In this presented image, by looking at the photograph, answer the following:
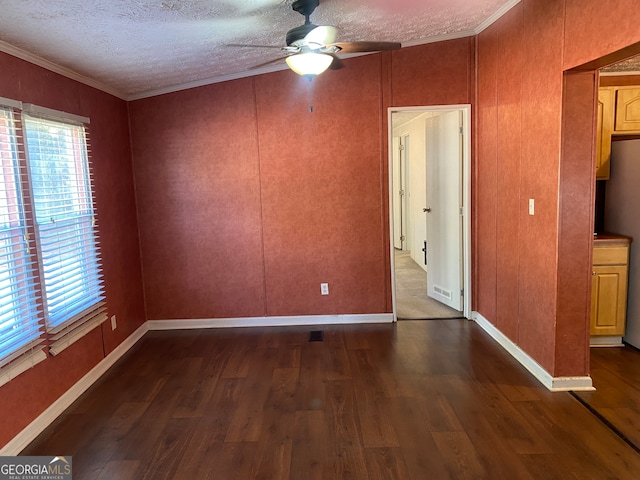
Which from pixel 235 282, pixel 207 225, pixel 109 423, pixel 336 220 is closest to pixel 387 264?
pixel 336 220

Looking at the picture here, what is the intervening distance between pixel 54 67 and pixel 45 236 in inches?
45.3

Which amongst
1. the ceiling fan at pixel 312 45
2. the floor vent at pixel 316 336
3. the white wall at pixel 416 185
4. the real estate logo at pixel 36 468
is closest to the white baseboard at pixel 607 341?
the floor vent at pixel 316 336

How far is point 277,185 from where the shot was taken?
14.2 ft

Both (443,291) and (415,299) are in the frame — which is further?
(415,299)

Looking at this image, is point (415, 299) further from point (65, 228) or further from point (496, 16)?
point (65, 228)

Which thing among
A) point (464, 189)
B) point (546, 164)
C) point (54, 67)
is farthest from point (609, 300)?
point (54, 67)

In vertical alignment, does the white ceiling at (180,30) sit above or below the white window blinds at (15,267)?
above

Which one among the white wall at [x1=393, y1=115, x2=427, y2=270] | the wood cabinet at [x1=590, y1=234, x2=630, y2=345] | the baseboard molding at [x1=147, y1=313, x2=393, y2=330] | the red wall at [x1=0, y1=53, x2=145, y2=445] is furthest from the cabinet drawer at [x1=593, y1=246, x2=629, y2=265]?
the red wall at [x1=0, y1=53, x2=145, y2=445]

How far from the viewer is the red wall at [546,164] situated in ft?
8.64

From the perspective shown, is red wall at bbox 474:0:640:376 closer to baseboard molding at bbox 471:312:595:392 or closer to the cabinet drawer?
baseboard molding at bbox 471:312:595:392

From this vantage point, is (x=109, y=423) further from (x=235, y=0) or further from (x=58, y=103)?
(x=235, y=0)

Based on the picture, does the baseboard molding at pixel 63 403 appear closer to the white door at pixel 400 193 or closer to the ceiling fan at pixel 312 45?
the ceiling fan at pixel 312 45

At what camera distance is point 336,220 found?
438 centimetres

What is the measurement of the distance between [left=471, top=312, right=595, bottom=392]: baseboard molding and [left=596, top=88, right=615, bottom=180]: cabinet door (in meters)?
1.63
